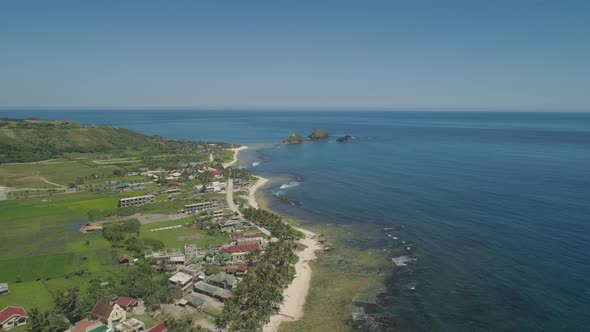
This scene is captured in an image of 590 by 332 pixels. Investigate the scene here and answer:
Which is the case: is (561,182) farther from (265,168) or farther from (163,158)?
(163,158)

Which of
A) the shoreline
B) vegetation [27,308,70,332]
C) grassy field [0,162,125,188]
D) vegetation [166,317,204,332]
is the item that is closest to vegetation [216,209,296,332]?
the shoreline

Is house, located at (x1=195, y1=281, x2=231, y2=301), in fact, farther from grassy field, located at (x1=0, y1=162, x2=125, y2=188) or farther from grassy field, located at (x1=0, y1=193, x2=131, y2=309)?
grassy field, located at (x1=0, y1=162, x2=125, y2=188)

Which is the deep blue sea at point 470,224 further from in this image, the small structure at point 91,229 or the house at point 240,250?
the small structure at point 91,229

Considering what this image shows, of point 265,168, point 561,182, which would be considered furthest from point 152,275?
point 561,182

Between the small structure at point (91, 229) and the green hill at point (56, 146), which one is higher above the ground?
the green hill at point (56, 146)

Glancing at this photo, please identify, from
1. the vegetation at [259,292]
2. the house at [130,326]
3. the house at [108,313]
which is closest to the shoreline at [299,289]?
the vegetation at [259,292]

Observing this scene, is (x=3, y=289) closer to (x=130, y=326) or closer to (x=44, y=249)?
(x=44, y=249)

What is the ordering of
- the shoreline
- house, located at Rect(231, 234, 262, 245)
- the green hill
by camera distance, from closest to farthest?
the shoreline → house, located at Rect(231, 234, 262, 245) → the green hill
